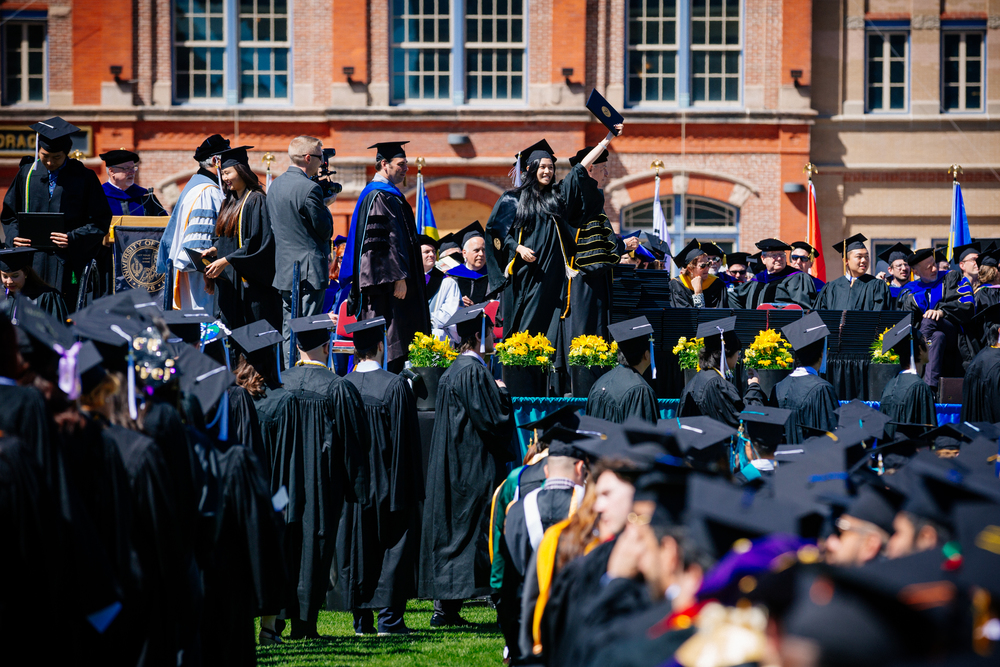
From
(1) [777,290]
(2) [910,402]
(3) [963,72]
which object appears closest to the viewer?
(2) [910,402]

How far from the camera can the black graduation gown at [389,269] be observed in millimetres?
9445

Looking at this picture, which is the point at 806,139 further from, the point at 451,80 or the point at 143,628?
the point at 143,628

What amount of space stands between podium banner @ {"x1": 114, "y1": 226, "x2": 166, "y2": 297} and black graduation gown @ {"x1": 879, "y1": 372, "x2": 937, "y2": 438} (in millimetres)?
6157

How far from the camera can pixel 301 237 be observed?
31.8 feet

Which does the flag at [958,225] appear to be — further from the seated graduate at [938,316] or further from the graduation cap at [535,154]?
the graduation cap at [535,154]

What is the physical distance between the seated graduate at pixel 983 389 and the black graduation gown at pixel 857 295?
2.57 m

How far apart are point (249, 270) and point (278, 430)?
206cm

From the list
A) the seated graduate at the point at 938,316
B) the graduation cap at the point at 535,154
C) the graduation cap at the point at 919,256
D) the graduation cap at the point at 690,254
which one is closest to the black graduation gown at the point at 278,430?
the graduation cap at the point at 535,154

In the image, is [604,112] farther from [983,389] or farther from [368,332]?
[983,389]

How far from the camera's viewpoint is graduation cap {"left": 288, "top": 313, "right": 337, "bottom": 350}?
7.68 m

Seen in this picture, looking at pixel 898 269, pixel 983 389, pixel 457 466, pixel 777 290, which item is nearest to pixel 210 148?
pixel 457 466

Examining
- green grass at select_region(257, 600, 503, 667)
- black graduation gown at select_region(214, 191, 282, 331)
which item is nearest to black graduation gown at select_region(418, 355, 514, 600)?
green grass at select_region(257, 600, 503, 667)

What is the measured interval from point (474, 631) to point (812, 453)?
12.8 feet

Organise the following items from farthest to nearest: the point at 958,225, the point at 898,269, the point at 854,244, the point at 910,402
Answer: the point at 958,225
the point at 898,269
the point at 854,244
the point at 910,402
